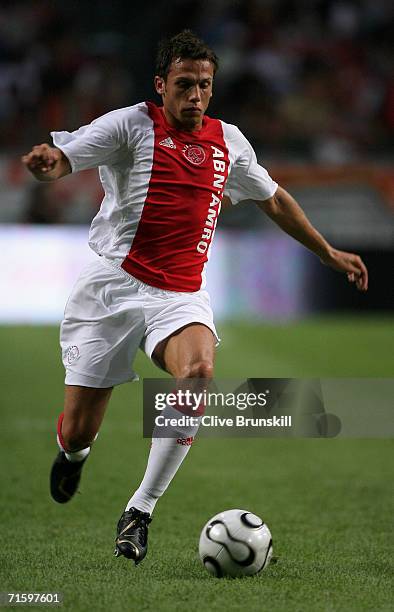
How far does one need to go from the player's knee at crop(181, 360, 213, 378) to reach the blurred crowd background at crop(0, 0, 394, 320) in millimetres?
11874

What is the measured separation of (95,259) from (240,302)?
37.2ft

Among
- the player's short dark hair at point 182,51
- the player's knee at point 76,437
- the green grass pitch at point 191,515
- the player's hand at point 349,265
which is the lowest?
the green grass pitch at point 191,515

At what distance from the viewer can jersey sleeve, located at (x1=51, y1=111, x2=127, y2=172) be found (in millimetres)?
4430

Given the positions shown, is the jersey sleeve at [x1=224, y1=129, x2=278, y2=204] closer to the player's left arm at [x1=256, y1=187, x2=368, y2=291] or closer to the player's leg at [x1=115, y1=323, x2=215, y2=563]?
the player's left arm at [x1=256, y1=187, x2=368, y2=291]

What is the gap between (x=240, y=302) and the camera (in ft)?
53.4

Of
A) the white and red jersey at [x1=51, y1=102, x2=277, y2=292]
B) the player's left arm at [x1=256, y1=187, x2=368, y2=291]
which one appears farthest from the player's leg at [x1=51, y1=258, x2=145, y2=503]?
the player's left arm at [x1=256, y1=187, x2=368, y2=291]

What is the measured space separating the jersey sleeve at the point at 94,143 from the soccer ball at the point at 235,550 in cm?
163

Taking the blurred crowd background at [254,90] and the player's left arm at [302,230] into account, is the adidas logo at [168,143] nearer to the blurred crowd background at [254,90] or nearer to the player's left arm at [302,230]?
the player's left arm at [302,230]

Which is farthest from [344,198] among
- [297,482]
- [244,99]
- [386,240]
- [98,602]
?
[98,602]

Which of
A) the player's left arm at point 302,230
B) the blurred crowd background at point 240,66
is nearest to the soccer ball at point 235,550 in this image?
the player's left arm at point 302,230

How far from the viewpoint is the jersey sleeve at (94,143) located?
174 inches

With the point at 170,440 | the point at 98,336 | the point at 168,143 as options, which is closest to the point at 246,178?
the point at 168,143

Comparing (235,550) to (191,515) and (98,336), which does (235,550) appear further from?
(191,515)

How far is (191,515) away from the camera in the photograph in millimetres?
5500
